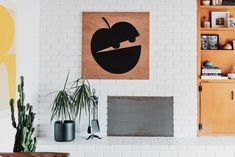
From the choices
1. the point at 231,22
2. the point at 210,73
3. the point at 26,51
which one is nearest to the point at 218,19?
the point at 231,22

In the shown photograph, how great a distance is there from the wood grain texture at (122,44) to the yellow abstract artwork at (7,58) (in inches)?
53.6

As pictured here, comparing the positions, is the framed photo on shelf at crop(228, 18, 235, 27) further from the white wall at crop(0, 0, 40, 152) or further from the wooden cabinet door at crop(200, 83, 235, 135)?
the white wall at crop(0, 0, 40, 152)

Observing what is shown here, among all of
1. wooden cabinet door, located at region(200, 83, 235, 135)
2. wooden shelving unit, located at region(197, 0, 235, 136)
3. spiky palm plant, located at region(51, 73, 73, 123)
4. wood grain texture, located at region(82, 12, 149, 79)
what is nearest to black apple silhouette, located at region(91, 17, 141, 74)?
wood grain texture, located at region(82, 12, 149, 79)

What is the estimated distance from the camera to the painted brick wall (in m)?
4.33

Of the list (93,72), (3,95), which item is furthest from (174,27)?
(3,95)

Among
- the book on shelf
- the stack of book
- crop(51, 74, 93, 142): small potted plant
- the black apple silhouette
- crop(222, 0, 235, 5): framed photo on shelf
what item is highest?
crop(222, 0, 235, 5): framed photo on shelf

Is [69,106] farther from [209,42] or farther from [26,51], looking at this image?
[209,42]

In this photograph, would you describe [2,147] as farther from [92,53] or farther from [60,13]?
[60,13]

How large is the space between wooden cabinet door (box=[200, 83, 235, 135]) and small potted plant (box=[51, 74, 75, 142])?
1.87 metres

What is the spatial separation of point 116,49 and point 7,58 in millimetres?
1771

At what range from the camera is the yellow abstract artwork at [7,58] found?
2.76m

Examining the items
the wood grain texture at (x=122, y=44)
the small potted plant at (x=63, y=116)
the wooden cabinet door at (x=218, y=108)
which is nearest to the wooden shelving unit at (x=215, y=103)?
the wooden cabinet door at (x=218, y=108)

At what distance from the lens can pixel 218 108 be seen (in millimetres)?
4414

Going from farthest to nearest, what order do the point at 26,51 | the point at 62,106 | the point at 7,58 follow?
the point at 62,106 < the point at 26,51 < the point at 7,58
